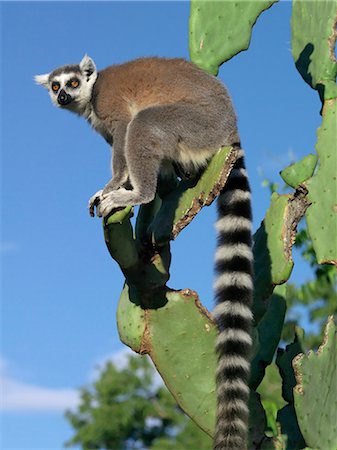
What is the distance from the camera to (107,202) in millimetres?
4113

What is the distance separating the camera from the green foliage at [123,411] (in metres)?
21.5

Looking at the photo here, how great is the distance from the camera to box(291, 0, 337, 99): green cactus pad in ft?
15.6

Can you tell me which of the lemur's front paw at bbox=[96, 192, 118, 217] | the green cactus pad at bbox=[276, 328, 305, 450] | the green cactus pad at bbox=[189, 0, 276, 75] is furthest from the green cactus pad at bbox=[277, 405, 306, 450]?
the green cactus pad at bbox=[189, 0, 276, 75]

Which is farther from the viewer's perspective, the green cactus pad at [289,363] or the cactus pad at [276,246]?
the green cactus pad at [289,363]

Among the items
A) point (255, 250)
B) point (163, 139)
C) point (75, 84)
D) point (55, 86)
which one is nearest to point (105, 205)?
point (163, 139)

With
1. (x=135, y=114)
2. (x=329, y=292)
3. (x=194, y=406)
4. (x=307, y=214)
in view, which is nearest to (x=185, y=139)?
(x=135, y=114)

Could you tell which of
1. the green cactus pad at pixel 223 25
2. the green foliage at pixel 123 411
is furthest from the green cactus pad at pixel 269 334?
the green foliage at pixel 123 411

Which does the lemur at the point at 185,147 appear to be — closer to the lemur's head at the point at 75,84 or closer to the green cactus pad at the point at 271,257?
the lemur's head at the point at 75,84

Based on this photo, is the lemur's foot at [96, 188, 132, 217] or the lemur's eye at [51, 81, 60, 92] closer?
the lemur's foot at [96, 188, 132, 217]

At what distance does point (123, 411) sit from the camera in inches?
Answer: 861

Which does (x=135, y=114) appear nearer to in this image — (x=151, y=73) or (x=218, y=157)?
(x=151, y=73)

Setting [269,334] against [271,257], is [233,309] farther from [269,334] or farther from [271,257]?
[269,334]

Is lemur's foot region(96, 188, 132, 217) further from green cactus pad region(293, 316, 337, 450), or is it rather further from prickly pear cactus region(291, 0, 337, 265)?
green cactus pad region(293, 316, 337, 450)

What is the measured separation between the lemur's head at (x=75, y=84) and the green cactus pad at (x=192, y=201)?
1750 millimetres
